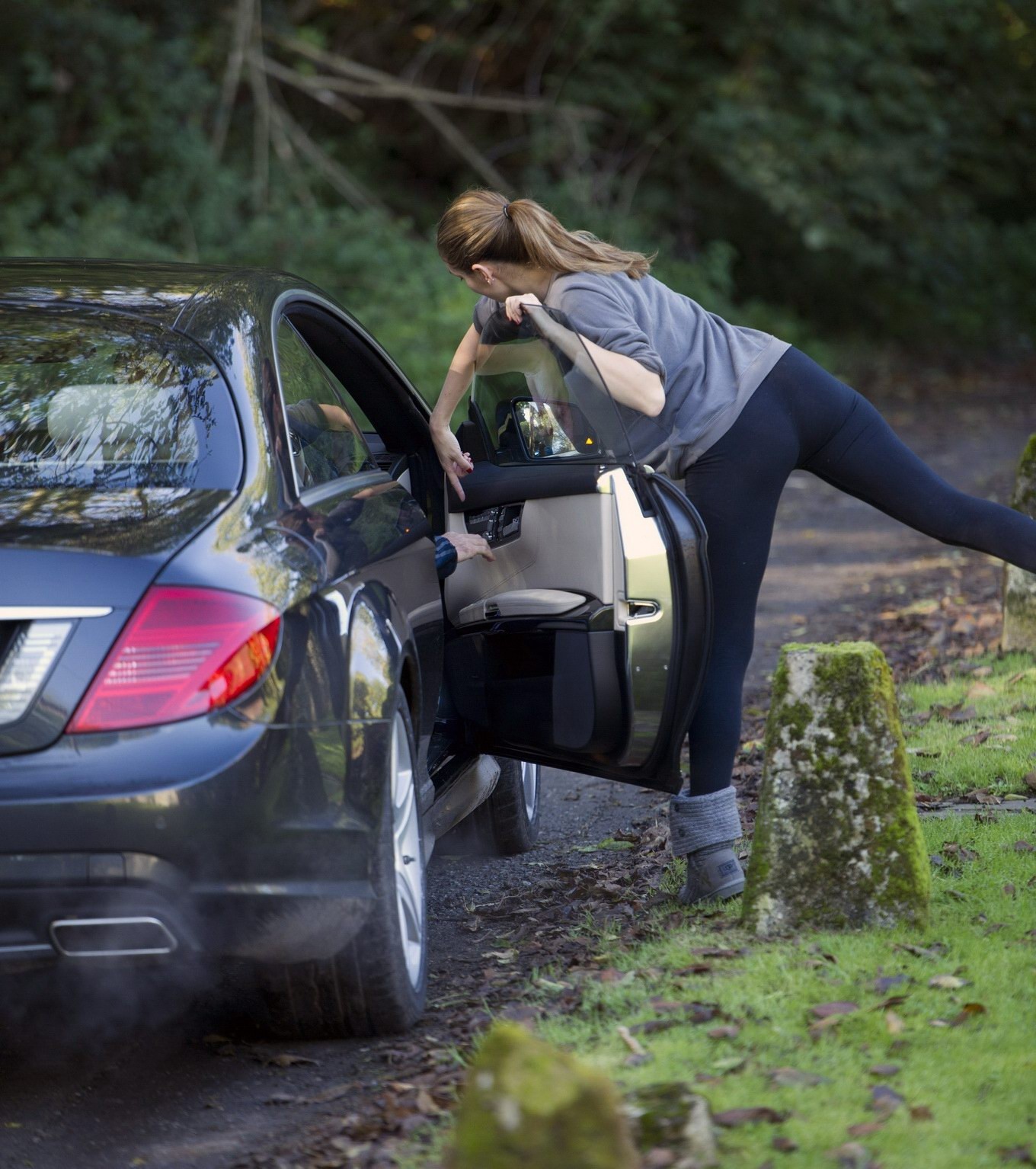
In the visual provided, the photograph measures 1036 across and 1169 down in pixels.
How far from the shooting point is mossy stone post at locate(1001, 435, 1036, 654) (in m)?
6.54

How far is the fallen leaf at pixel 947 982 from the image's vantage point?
10.7 feet

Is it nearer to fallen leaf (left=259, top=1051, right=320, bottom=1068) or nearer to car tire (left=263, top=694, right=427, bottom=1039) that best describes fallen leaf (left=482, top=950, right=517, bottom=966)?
car tire (left=263, top=694, right=427, bottom=1039)

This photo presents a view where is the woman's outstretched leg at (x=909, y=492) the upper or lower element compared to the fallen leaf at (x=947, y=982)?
upper

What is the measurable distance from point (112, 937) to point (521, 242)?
2.09m

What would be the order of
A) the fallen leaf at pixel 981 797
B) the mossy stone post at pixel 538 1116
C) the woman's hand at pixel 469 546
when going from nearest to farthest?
the mossy stone post at pixel 538 1116
the woman's hand at pixel 469 546
the fallen leaf at pixel 981 797

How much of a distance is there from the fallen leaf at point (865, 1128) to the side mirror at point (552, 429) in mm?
1844

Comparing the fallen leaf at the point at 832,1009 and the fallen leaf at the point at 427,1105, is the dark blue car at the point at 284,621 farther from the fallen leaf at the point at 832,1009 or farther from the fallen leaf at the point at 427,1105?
the fallen leaf at the point at 832,1009

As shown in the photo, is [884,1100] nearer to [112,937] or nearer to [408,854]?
[408,854]

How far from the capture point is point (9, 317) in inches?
142

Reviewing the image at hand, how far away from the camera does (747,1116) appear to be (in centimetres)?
273

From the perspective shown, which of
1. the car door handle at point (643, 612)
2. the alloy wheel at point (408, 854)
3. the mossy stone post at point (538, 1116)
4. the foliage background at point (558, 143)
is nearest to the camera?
the mossy stone post at point (538, 1116)

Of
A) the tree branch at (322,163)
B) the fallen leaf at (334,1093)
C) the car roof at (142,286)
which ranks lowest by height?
the fallen leaf at (334,1093)

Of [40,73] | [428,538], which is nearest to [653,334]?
[428,538]

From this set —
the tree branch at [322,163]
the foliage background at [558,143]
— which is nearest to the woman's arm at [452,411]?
the foliage background at [558,143]
